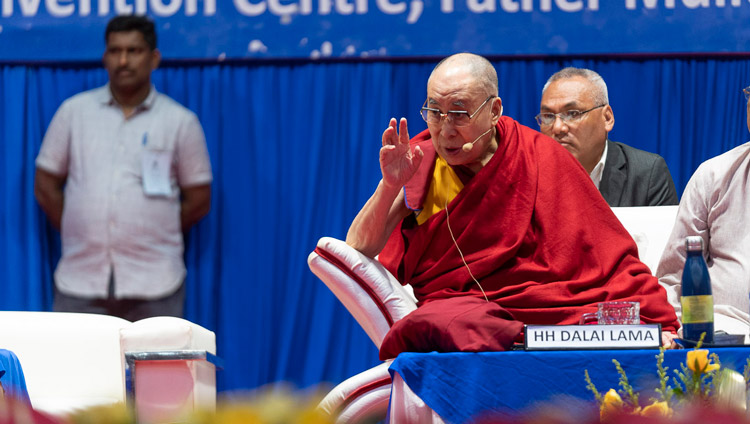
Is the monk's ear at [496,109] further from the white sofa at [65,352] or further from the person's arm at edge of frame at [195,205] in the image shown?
the person's arm at edge of frame at [195,205]

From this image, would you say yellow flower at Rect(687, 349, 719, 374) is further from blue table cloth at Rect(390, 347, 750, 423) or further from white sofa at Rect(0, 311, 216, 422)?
white sofa at Rect(0, 311, 216, 422)

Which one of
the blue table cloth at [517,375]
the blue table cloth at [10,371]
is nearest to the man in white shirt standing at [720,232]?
the blue table cloth at [517,375]

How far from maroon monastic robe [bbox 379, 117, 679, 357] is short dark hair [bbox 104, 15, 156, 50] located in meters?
2.22

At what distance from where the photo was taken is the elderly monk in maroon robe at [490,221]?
8.45 feet

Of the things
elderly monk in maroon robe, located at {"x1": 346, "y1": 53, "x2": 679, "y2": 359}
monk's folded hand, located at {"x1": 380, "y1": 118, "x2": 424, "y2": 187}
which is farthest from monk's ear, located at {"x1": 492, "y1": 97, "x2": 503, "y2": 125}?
monk's folded hand, located at {"x1": 380, "y1": 118, "x2": 424, "y2": 187}

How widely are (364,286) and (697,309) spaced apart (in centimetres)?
84

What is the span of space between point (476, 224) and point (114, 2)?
8.48 feet

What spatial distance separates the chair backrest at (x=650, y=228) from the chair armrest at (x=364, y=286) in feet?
3.05

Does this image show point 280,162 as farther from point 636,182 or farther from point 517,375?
point 517,375

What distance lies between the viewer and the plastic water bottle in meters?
1.99

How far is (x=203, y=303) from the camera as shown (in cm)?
471

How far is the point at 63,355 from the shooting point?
281 centimetres

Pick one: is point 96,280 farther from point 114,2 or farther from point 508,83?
point 508,83

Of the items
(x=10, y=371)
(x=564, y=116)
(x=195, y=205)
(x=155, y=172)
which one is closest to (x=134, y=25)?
(x=155, y=172)
